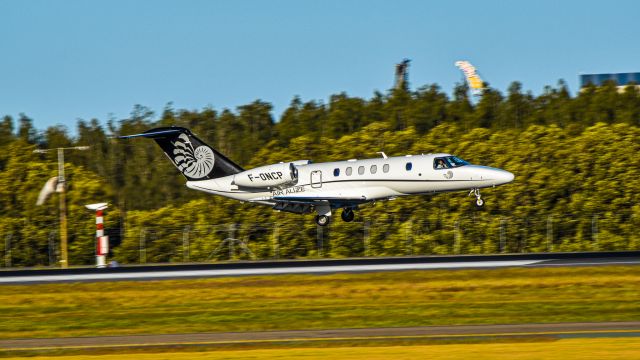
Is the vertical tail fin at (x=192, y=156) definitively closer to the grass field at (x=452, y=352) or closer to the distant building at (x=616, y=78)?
the grass field at (x=452, y=352)

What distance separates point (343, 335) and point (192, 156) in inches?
1111

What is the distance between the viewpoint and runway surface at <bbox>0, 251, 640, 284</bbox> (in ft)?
127

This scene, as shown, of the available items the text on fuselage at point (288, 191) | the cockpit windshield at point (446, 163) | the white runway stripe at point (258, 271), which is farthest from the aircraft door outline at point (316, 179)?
the white runway stripe at point (258, 271)

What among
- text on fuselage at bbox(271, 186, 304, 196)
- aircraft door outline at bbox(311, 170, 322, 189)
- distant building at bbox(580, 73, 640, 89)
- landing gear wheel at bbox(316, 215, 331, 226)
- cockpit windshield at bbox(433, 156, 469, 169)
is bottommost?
landing gear wheel at bbox(316, 215, 331, 226)

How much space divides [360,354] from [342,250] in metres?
36.3

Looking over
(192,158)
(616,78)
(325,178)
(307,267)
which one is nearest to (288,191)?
(325,178)

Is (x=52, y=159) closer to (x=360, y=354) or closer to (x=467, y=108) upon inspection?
(x=467, y=108)

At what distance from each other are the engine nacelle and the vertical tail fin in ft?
7.27

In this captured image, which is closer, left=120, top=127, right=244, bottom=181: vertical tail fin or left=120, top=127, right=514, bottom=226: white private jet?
left=120, top=127, right=514, bottom=226: white private jet

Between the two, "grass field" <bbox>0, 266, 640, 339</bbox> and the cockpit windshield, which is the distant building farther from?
"grass field" <bbox>0, 266, 640, 339</bbox>

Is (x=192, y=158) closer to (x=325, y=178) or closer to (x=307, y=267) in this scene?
(x=325, y=178)

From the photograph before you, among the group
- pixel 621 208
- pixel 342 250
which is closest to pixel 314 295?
pixel 342 250

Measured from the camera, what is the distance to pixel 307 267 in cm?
4238

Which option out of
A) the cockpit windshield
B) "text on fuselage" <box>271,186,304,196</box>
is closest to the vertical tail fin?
"text on fuselage" <box>271,186,304,196</box>
